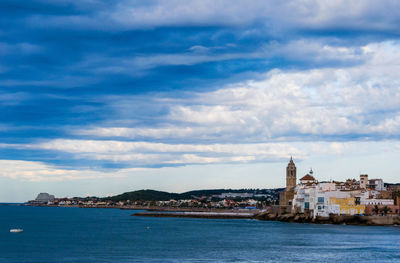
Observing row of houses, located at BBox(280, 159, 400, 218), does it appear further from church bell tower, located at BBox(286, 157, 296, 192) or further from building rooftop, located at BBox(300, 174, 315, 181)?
church bell tower, located at BBox(286, 157, 296, 192)

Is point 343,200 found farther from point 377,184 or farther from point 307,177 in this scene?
point 307,177

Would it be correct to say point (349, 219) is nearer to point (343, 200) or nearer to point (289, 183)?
point (343, 200)

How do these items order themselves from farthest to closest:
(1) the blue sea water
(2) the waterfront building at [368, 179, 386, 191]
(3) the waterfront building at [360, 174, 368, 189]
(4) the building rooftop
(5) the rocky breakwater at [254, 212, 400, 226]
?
(4) the building rooftop, (2) the waterfront building at [368, 179, 386, 191], (3) the waterfront building at [360, 174, 368, 189], (5) the rocky breakwater at [254, 212, 400, 226], (1) the blue sea water

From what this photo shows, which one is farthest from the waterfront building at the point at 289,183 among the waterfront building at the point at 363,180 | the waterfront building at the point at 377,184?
the waterfront building at the point at 377,184

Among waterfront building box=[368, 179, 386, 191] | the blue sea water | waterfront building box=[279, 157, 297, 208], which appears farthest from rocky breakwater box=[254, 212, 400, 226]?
the blue sea water

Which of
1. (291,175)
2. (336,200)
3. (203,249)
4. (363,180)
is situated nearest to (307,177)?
(291,175)

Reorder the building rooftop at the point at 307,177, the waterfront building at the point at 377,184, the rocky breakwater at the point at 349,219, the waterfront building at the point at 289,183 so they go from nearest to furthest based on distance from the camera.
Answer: the rocky breakwater at the point at 349,219, the waterfront building at the point at 377,184, the waterfront building at the point at 289,183, the building rooftop at the point at 307,177

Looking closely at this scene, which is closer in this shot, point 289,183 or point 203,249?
point 203,249

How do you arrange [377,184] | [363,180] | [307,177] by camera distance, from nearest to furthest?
[363,180] < [377,184] < [307,177]

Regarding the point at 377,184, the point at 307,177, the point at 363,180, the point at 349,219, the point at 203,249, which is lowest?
the point at 203,249

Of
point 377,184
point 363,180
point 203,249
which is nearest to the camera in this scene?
point 203,249

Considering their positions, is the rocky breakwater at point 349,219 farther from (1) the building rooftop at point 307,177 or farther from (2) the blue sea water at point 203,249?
(2) the blue sea water at point 203,249

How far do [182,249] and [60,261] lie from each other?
16900 millimetres

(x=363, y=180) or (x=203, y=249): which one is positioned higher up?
(x=363, y=180)
